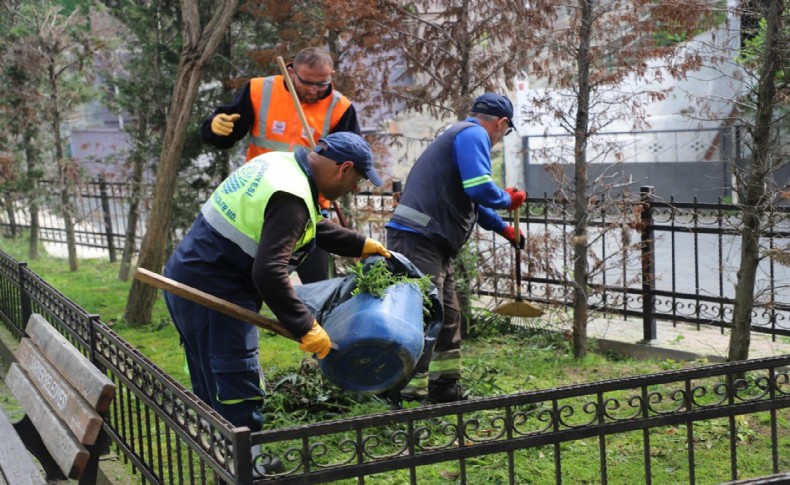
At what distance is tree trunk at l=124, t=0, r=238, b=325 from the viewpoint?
24.2 ft

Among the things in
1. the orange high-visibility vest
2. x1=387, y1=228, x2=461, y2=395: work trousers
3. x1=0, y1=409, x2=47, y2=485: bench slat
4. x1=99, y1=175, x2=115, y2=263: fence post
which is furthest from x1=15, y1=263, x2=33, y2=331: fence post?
x1=99, y1=175, x2=115, y2=263: fence post

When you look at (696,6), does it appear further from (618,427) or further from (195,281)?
(195,281)

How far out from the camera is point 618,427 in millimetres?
3514

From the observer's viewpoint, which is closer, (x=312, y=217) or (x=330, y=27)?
(x=312, y=217)

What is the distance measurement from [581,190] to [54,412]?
3722mm

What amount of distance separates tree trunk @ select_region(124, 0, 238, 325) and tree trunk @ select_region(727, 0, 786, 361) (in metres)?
4.04

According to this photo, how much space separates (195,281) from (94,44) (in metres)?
7.95

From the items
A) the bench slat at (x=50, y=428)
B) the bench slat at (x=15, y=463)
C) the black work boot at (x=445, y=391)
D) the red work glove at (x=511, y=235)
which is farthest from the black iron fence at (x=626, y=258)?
the bench slat at (x=15, y=463)

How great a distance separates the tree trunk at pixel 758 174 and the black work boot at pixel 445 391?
63.4 inches

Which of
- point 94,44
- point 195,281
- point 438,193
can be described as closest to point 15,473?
point 195,281

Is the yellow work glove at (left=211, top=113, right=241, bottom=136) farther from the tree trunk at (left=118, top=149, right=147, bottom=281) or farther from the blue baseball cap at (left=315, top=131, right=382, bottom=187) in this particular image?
the tree trunk at (left=118, top=149, right=147, bottom=281)

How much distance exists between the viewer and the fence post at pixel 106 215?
40.7 ft

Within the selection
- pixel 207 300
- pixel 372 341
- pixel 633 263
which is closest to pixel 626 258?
pixel 633 263

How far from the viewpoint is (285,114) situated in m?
6.09
